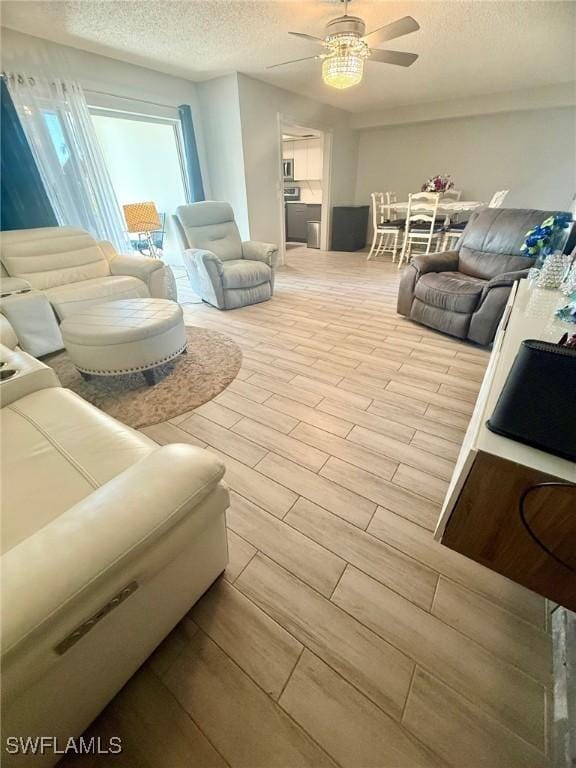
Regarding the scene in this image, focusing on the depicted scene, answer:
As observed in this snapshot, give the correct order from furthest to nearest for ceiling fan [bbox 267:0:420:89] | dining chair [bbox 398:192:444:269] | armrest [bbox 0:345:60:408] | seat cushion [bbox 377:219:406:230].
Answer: seat cushion [bbox 377:219:406:230]
dining chair [bbox 398:192:444:269]
ceiling fan [bbox 267:0:420:89]
armrest [bbox 0:345:60:408]

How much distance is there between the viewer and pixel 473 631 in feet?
3.01

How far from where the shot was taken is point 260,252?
3.47 meters

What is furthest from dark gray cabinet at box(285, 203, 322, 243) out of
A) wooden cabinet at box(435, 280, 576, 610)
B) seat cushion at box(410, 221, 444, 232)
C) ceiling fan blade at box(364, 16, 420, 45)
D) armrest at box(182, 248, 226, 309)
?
wooden cabinet at box(435, 280, 576, 610)

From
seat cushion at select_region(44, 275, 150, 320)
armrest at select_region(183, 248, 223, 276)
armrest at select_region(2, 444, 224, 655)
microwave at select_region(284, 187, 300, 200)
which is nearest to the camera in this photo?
Answer: armrest at select_region(2, 444, 224, 655)

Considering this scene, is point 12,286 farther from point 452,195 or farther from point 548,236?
point 452,195

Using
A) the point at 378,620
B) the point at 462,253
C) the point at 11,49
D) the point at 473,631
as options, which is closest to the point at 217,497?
the point at 378,620

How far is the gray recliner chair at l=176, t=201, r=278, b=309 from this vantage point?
123 inches

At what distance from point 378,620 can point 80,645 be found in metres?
0.79

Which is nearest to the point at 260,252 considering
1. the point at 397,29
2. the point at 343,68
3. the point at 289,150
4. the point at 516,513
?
the point at 343,68

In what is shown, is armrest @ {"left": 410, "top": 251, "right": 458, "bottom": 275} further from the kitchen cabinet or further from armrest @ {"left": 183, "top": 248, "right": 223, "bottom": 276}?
the kitchen cabinet

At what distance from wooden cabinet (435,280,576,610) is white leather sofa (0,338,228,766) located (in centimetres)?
66

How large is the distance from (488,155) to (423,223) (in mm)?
1731

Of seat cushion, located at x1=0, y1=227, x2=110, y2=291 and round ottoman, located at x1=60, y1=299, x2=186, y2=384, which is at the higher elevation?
seat cushion, located at x1=0, y1=227, x2=110, y2=291

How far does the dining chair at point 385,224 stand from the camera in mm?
4984
